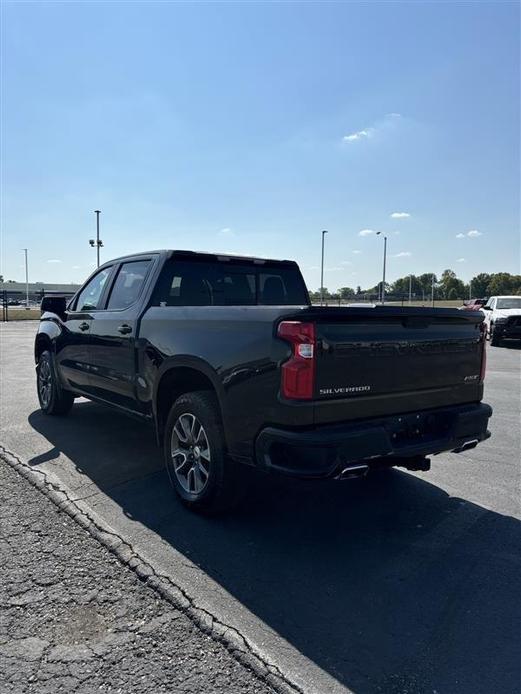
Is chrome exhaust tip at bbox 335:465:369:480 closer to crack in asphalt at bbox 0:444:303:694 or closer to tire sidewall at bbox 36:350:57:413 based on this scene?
crack in asphalt at bbox 0:444:303:694

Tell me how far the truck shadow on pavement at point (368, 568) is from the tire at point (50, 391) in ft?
5.98

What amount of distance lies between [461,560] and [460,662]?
3.18ft

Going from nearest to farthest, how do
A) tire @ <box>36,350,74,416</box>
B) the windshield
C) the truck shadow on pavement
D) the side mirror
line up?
the truck shadow on pavement, the side mirror, tire @ <box>36,350,74,416</box>, the windshield

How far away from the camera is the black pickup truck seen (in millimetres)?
3041

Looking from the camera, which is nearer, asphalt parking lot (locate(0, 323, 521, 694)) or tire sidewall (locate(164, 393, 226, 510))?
asphalt parking lot (locate(0, 323, 521, 694))

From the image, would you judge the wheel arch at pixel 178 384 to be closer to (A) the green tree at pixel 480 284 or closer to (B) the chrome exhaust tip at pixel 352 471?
(B) the chrome exhaust tip at pixel 352 471

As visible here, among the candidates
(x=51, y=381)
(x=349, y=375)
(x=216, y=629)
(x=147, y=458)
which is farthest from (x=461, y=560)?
(x=51, y=381)

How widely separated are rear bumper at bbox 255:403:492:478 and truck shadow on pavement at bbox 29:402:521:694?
2.00 feet

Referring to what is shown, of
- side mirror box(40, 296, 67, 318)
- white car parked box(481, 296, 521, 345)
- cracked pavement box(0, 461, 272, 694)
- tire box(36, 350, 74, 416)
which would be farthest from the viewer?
white car parked box(481, 296, 521, 345)

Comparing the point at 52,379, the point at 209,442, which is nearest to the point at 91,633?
the point at 209,442

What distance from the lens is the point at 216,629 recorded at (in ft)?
8.24

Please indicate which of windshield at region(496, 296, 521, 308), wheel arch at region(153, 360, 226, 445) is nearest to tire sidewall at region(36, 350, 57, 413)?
wheel arch at region(153, 360, 226, 445)

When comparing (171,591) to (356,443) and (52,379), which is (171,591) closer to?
(356,443)

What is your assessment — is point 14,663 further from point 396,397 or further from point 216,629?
point 396,397
